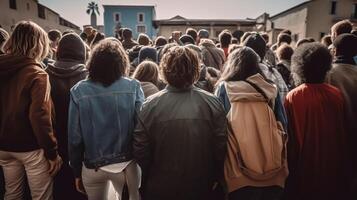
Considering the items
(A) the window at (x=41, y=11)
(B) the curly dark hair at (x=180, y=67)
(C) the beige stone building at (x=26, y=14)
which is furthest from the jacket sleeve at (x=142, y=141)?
(A) the window at (x=41, y=11)

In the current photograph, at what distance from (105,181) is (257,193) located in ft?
4.58

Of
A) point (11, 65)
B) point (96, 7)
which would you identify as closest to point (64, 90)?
point (11, 65)

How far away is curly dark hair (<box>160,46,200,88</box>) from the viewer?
91.4 inches

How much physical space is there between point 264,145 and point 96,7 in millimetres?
78878

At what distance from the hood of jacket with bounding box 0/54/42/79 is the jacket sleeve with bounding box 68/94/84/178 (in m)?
0.59

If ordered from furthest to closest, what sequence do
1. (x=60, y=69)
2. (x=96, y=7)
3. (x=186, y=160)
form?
(x=96, y=7) → (x=60, y=69) → (x=186, y=160)

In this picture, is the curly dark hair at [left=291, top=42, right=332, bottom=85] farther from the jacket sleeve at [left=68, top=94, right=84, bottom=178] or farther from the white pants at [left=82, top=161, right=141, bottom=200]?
the jacket sleeve at [left=68, top=94, right=84, bottom=178]

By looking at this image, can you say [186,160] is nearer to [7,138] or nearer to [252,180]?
[252,180]

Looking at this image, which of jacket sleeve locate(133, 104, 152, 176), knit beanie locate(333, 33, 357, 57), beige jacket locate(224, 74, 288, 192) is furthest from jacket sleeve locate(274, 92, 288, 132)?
knit beanie locate(333, 33, 357, 57)

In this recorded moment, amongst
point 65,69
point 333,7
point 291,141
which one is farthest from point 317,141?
point 333,7

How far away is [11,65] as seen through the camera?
2.57m

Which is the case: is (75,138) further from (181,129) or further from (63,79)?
(181,129)

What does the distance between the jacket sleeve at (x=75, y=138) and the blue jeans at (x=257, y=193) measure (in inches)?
56.2

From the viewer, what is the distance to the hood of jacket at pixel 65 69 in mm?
3047
